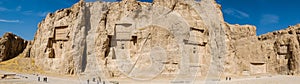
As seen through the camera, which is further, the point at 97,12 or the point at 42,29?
the point at 42,29

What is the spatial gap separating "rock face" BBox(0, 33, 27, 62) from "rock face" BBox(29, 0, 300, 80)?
22.9ft

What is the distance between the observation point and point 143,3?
3806cm

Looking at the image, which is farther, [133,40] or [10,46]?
[10,46]

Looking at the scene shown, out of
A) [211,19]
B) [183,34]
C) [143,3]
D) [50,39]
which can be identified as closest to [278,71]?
[211,19]

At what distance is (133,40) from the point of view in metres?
37.0

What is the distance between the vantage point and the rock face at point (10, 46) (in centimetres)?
4459

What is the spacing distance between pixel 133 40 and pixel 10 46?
2013 centimetres

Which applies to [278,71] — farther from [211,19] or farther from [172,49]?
[172,49]

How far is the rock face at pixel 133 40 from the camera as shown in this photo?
35.8 m

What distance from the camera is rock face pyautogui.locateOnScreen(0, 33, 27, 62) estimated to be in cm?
4459

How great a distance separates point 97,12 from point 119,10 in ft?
8.59

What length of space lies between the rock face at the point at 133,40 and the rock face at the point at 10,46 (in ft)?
22.9

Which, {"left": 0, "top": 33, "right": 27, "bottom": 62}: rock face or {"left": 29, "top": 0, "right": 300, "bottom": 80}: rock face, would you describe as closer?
{"left": 29, "top": 0, "right": 300, "bottom": 80}: rock face

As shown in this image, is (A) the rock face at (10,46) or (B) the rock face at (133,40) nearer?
(B) the rock face at (133,40)
